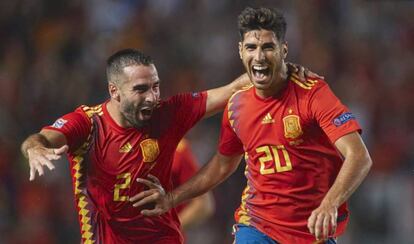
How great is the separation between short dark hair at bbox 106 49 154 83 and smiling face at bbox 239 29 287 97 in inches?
28.9

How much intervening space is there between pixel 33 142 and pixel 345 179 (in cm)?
185

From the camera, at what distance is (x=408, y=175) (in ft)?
35.0

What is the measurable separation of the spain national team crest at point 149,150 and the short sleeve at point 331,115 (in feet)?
3.71

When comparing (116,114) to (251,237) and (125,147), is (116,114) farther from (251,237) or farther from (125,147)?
(251,237)

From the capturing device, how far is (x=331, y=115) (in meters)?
6.01

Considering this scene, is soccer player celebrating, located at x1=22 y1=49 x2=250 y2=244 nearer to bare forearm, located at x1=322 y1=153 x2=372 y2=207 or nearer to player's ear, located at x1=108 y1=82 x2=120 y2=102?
player's ear, located at x1=108 y1=82 x2=120 y2=102

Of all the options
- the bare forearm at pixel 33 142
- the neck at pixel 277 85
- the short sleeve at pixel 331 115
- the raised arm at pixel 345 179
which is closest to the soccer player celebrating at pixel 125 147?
the bare forearm at pixel 33 142

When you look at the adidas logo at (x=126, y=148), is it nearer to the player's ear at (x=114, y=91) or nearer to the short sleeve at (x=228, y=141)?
the player's ear at (x=114, y=91)

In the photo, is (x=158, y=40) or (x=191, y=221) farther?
(x=158, y=40)

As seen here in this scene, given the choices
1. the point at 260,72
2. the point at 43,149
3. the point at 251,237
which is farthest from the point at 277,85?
the point at 43,149

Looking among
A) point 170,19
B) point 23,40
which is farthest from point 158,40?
point 23,40

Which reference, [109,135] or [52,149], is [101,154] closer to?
[109,135]

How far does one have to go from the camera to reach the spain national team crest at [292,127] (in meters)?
6.18

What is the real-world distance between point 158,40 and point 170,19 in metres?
0.39
